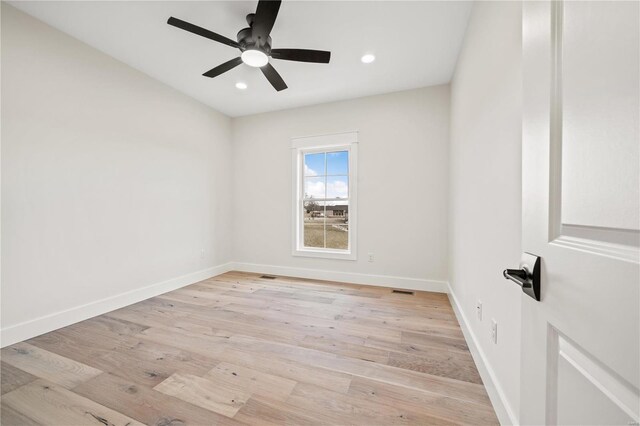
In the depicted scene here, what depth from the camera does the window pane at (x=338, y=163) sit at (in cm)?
378

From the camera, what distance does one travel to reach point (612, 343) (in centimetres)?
37

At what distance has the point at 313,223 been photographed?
4.01 m

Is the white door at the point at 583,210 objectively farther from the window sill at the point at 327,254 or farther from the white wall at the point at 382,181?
the window sill at the point at 327,254

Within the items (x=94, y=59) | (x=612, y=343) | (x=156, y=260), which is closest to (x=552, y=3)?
(x=612, y=343)

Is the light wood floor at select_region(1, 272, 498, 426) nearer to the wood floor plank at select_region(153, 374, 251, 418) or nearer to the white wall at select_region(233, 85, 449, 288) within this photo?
the wood floor plank at select_region(153, 374, 251, 418)

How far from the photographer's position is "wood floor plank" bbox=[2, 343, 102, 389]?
1.58 meters

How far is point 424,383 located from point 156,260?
3231 millimetres

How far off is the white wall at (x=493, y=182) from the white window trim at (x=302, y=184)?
1.55 m

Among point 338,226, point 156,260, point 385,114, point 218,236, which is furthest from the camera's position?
point 218,236

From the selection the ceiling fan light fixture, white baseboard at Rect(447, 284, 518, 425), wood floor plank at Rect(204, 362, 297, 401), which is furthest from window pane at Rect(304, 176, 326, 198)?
wood floor plank at Rect(204, 362, 297, 401)

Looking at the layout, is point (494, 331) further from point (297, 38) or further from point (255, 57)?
point (297, 38)

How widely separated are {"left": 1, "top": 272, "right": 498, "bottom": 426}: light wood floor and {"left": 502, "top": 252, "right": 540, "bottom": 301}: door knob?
1121 millimetres

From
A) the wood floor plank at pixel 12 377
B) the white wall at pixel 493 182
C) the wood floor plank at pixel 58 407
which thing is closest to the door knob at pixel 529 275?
the white wall at pixel 493 182

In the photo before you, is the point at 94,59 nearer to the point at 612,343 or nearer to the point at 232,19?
the point at 232,19
